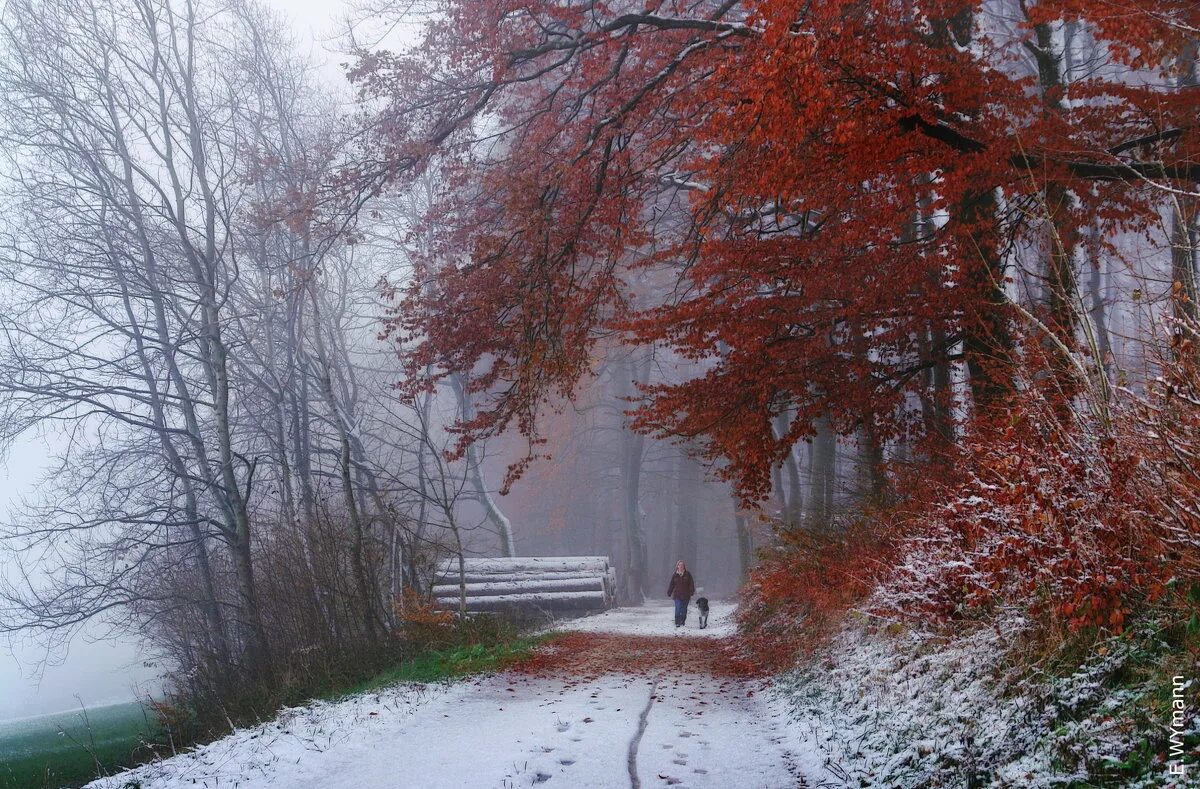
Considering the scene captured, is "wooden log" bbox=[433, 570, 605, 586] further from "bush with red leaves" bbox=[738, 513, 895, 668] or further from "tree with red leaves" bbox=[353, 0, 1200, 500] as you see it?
"tree with red leaves" bbox=[353, 0, 1200, 500]

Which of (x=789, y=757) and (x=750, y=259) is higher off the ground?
(x=750, y=259)

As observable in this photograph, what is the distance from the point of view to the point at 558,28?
32.6ft

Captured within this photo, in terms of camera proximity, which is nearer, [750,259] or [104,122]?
[750,259]

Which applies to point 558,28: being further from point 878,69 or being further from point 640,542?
point 640,542

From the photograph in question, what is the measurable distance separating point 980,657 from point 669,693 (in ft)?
14.0

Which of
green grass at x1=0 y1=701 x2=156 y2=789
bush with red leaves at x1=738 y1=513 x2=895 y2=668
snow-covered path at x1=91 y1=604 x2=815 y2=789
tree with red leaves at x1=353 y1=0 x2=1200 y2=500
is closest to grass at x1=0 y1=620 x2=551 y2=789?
green grass at x1=0 y1=701 x2=156 y2=789

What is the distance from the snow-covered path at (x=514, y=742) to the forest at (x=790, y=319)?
52 cm

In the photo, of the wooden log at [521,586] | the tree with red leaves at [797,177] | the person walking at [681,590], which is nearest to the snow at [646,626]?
the person walking at [681,590]

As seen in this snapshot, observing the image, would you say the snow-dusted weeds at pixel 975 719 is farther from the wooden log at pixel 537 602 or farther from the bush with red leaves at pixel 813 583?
the wooden log at pixel 537 602

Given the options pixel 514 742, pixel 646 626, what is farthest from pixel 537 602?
pixel 514 742

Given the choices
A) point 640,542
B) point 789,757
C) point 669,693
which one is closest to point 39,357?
point 669,693

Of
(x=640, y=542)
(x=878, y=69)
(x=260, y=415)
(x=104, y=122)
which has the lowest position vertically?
(x=640, y=542)

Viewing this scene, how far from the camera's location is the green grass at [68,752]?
10.5 meters

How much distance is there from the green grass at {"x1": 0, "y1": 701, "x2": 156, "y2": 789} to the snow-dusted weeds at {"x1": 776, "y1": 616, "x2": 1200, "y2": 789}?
6711 millimetres
